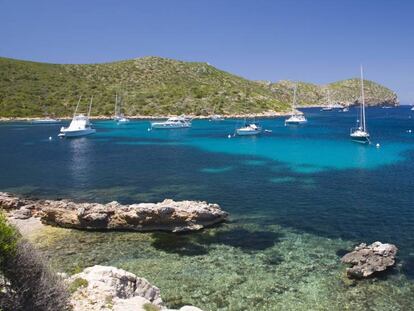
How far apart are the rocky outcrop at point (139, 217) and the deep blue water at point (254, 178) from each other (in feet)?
A: 13.2

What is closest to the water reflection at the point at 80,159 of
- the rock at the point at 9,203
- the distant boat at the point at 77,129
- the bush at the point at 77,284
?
the distant boat at the point at 77,129

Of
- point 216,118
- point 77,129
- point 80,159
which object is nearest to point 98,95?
point 216,118

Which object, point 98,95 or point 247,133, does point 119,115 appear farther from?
point 247,133

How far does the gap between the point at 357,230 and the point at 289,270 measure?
9.83 meters

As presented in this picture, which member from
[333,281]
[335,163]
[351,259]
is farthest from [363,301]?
[335,163]

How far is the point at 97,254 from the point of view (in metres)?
27.5

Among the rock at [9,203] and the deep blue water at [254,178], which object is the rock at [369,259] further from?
the rock at [9,203]

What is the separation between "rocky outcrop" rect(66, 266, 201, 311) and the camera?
621 inches

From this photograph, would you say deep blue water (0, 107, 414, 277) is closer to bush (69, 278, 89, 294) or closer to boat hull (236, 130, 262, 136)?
boat hull (236, 130, 262, 136)

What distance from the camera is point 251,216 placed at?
3534 centimetres

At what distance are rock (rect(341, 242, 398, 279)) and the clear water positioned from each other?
685 mm

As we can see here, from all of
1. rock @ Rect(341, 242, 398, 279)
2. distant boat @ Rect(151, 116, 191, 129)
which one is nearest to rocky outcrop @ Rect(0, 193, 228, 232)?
rock @ Rect(341, 242, 398, 279)

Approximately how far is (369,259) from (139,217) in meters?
17.3

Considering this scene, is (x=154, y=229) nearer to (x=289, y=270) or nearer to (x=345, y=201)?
(x=289, y=270)
